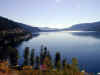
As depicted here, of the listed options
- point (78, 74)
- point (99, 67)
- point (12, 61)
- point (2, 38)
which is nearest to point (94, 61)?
point (99, 67)

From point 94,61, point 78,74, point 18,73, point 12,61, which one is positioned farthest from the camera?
point 94,61

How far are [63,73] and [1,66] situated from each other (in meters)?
1.28

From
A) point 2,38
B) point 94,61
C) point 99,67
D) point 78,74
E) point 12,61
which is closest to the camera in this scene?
point 78,74

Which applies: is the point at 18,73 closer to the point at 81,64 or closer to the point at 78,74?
the point at 78,74

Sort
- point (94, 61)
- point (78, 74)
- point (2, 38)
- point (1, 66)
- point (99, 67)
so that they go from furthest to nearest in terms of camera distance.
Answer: point (2, 38)
point (94, 61)
point (99, 67)
point (1, 66)
point (78, 74)

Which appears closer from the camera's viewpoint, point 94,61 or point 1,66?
point 1,66

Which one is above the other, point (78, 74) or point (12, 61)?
point (78, 74)

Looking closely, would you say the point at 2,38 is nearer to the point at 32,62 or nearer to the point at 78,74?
the point at 32,62

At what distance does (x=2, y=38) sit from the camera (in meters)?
43.9

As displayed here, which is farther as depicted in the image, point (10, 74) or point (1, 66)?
point (1, 66)

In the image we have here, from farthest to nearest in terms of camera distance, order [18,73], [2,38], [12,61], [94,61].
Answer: [2,38] → [94,61] → [12,61] → [18,73]

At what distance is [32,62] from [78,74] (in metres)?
18.1

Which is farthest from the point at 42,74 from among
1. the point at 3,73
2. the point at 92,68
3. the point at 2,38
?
the point at 2,38

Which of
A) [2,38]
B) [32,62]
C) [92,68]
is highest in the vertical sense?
[2,38]
